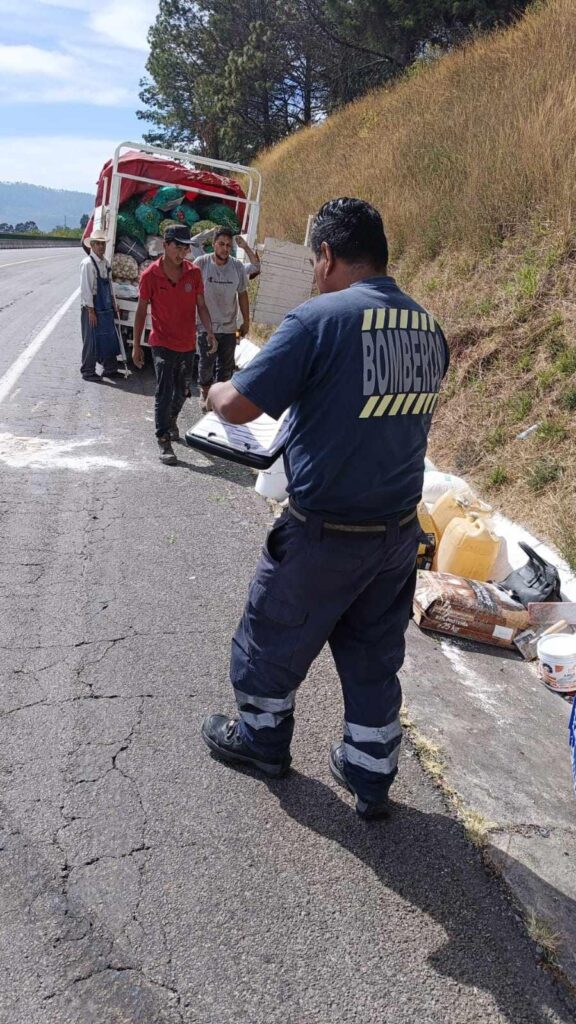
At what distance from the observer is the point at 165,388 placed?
22.5ft

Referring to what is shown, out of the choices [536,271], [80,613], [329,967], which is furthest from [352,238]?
[536,271]

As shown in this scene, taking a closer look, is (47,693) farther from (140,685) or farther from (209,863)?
(209,863)

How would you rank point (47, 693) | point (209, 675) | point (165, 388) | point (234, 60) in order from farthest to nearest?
point (234, 60)
point (165, 388)
point (209, 675)
point (47, 693)

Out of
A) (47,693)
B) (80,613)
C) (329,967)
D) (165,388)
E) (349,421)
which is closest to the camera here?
(329,967)

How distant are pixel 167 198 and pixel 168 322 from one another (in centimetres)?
480

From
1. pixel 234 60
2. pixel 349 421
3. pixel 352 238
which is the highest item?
pixel 234 60

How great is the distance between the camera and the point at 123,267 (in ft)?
33.2

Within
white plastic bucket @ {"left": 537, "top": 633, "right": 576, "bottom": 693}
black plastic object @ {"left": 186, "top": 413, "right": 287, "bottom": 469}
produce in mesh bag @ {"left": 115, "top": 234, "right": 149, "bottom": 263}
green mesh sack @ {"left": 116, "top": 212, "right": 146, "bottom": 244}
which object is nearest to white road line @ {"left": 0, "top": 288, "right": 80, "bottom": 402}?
produce in mesh bag @ {"left": 115, "top": 234, "right": 149, "bottom": 263}

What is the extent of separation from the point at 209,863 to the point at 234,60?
30855mm

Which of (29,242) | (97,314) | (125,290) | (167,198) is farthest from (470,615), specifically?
(29,242)

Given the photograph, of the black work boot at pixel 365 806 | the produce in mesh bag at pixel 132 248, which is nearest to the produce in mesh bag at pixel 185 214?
the produce in mesh bag at pixel 132 248

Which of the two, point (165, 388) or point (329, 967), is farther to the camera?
point (165, 388)

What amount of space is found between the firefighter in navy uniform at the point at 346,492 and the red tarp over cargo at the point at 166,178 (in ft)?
29.9

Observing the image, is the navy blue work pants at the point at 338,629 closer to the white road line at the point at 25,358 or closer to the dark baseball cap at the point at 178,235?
the dark baseball cap at the point at 178,235
